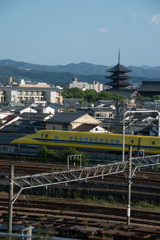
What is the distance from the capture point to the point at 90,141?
33594 millimetres

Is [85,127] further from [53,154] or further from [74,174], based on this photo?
[74,174]

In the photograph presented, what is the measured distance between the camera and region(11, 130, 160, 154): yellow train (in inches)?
1236

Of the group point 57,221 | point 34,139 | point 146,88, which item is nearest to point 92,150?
point 34,139

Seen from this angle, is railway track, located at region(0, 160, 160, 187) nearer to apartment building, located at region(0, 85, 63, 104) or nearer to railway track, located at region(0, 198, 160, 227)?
railway track, located at region(0, 198, 160, 227)

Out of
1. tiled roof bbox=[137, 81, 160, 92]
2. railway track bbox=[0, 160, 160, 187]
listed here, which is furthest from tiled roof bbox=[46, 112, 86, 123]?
tiled roof bbox=[137, 81, 160, 92]

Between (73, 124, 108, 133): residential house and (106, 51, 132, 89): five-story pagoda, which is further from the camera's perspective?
(106, 51, 132, 89): five-story pagoda

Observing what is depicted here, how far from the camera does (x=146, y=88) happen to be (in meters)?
125

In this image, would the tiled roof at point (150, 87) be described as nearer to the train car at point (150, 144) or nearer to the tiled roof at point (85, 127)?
the tiled roof at point (85, 127)

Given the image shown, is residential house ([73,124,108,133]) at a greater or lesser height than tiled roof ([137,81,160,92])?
lesser

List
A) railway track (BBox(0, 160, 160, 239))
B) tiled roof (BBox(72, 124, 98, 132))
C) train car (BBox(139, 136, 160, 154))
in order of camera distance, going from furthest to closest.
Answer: tiled roof (BBox(72, 124, 98, 132)) → train car (BBox(139, 136, 160, 154)) → railway track (BBox(0, 160, 160, 239))

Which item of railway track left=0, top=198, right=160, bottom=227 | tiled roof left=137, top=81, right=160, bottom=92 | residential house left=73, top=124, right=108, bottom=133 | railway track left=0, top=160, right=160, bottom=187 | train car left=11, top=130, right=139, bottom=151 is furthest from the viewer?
tiled roof left=137, top=81, right=160, bottom=92

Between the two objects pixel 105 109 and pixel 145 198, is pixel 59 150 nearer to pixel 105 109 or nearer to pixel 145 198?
pixel 145 198

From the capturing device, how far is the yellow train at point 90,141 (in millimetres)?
31400

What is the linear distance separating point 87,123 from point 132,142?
1356 cm
